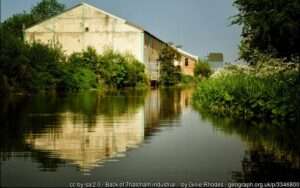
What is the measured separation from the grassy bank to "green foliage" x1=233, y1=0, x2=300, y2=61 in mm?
1064

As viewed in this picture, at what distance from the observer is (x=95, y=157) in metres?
12.0

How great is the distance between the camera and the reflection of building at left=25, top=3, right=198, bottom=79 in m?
74.2

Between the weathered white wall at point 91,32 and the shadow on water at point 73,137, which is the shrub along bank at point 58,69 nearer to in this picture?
the weathered white wall at point 91,32

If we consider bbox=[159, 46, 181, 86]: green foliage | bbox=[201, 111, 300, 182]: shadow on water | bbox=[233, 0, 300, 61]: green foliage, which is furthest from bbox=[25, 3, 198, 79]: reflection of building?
bbox=[201, 111, 300, 182]: shadow on water

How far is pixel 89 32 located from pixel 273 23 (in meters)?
55.8

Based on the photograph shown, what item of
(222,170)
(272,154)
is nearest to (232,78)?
(272,154)

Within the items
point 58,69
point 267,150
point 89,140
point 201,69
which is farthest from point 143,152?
point 201,69

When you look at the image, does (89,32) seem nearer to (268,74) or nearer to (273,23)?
(268,74)

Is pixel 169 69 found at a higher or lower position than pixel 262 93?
higher

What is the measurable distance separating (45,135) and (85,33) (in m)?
59.6

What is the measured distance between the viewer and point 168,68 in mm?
90562

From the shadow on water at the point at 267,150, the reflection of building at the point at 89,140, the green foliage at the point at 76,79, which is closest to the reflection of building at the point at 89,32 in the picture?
the green foliage at the point at 76,79

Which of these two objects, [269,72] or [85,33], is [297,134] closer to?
[269,72]

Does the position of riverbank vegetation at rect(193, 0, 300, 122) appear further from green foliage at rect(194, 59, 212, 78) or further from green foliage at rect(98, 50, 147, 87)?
green foliage at rect(194, 59, 212, 78)
